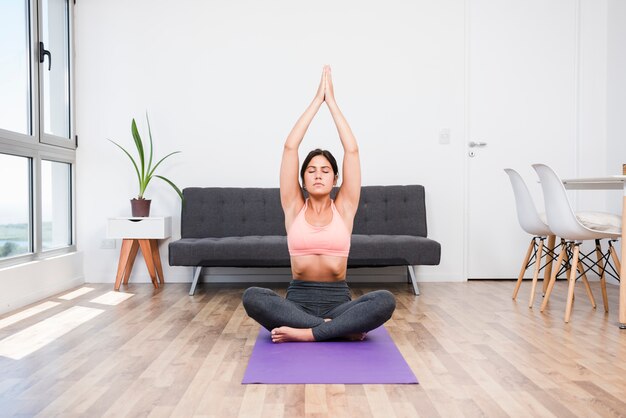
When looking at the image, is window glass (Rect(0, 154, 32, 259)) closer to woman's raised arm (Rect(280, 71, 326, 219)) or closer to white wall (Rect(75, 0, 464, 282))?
white wall (Rect(75, 0, 464, 282))

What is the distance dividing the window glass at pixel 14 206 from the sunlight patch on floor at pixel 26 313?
1.28ft

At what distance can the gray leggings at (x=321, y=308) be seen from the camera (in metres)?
2.34

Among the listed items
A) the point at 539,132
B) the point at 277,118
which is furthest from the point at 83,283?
the point at 539,132

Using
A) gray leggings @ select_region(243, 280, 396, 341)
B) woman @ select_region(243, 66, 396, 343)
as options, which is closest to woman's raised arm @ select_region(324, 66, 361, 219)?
woman @ select_region(243, 66, 396, 343)

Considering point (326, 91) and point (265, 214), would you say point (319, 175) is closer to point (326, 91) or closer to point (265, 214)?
point (326, 91)

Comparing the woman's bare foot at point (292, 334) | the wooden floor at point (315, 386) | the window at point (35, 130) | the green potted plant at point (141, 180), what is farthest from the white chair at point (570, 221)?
the window at point (35, 130)

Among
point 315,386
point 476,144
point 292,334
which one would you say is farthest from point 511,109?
point 315,386

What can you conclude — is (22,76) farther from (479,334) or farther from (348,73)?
(479,334)

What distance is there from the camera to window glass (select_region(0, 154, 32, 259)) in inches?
140

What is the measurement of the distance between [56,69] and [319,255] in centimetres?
307

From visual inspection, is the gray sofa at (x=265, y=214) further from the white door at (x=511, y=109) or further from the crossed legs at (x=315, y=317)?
the crossed legs at (x=315, y=317)

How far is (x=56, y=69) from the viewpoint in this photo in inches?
173

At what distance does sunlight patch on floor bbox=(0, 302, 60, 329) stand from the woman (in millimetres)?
1528

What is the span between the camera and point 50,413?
1697 millimetres
